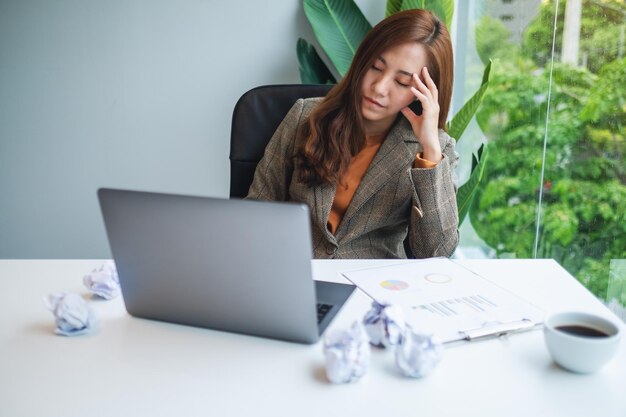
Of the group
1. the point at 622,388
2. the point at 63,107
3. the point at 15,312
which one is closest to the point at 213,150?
the point at 63,107

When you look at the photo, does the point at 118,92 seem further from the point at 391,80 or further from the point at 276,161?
the point at 391,80

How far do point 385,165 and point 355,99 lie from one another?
17cm

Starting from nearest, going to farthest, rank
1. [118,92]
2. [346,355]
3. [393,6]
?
[346,355]
[393,6]
[118,92]

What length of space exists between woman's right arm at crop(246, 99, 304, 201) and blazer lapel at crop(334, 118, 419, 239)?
20 centimetres

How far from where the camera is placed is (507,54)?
84.0 inches

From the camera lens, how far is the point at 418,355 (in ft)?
2.51

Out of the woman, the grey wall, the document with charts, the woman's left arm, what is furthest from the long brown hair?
the grey wall

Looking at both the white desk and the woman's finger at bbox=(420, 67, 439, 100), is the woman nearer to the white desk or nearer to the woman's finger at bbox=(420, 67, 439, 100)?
the woman's finger at bbox=(420, 67, 439, 100)

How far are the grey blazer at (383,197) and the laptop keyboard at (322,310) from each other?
0.49m

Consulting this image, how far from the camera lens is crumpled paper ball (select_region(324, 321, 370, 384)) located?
0.75 metres

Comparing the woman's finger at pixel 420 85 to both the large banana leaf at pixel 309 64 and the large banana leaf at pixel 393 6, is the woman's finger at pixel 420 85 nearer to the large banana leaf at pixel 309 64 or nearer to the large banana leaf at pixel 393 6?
the large banana leaf at pixel 393 6

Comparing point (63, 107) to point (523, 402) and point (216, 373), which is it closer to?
point (216, 373)

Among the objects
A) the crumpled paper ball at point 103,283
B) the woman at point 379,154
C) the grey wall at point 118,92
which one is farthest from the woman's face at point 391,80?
the grey wall at point 118,92

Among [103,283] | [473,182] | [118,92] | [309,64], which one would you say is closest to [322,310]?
[103,283]
